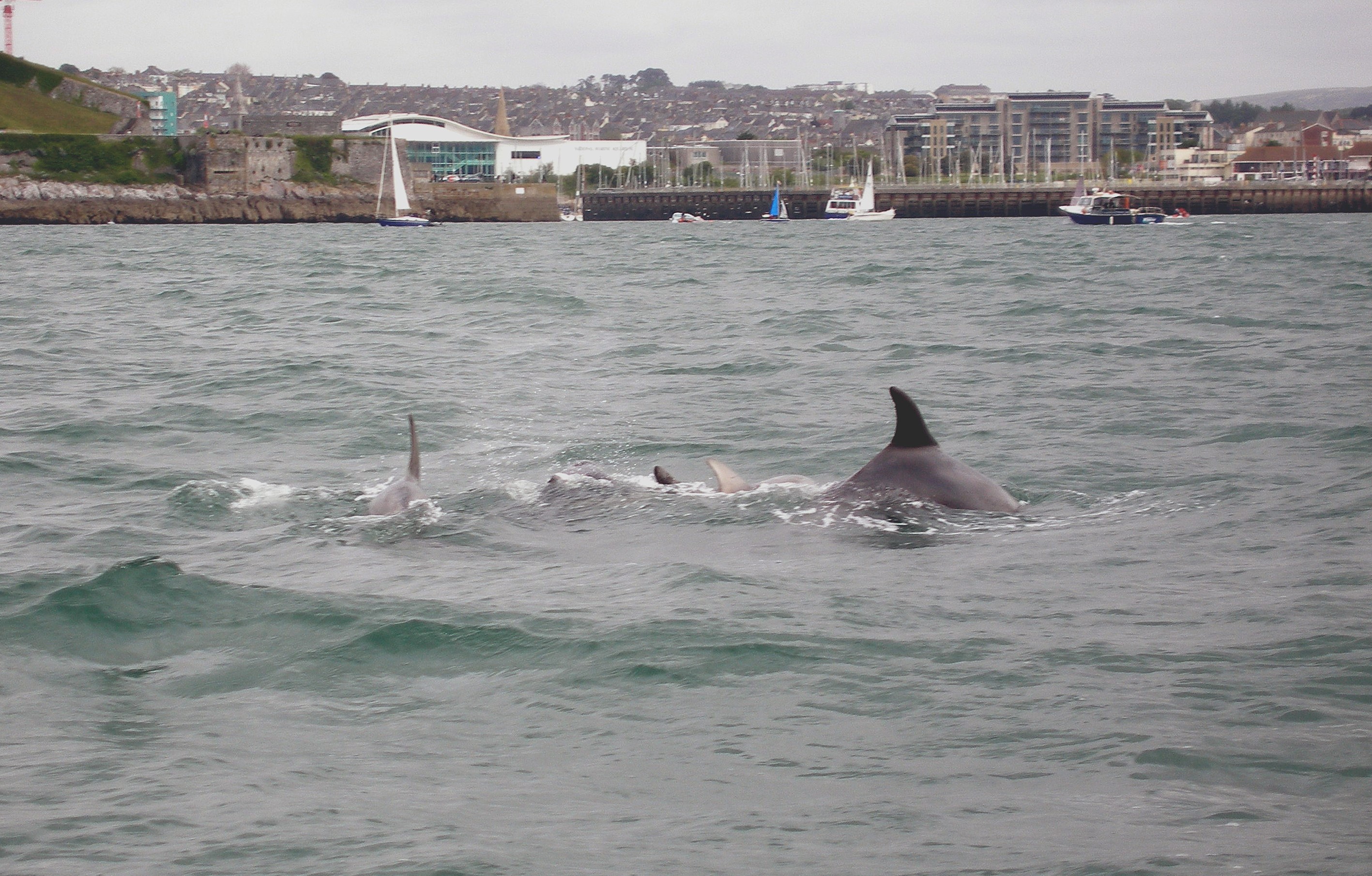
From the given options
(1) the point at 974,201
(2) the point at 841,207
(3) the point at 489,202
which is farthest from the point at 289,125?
(1) the point at 974,201

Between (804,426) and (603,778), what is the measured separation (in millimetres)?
8830

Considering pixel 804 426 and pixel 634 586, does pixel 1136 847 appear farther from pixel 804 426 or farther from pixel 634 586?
pixel 804 426

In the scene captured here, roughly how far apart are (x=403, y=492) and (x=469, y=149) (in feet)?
482

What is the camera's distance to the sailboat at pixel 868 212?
11044 cm

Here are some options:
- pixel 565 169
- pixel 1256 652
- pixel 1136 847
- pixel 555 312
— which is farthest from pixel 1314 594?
pixel 565 169

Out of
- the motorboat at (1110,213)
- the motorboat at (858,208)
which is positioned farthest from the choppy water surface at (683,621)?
the motorboat at (858,208)

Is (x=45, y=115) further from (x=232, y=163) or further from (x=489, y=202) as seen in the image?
(x=489, y=202)

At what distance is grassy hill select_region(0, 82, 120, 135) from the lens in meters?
102

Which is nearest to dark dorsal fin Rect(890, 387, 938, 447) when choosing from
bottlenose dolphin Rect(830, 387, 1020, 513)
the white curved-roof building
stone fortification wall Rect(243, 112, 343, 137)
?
bottlenose dolphin Rect(830, 387, 1020, 513)

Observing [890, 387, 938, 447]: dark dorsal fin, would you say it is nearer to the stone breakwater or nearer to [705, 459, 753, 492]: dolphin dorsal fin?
[705, 459, 753, 492]: dolphin dorsal fin

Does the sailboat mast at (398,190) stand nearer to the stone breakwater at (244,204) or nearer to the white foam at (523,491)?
the stone breakwater at (244,204)

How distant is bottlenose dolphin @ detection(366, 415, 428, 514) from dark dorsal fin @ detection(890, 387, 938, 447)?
3.42 meters

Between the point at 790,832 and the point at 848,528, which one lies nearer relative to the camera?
the point at 790,832

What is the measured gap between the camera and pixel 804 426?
1373 cm
